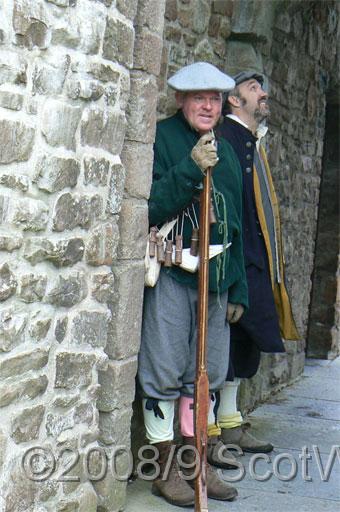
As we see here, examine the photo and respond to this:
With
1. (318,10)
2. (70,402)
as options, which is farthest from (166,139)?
(318,10)

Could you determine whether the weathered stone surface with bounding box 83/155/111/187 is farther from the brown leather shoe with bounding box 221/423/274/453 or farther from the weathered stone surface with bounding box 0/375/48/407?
the brown leather shoe with bounding box 221/423/274/453

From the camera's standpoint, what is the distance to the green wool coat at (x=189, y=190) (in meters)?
4.20

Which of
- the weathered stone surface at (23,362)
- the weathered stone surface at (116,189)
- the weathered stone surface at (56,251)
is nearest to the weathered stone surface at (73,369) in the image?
the weathered stone surface at (23,362)

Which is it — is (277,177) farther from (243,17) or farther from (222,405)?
(222,405)

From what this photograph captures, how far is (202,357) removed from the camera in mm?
4168

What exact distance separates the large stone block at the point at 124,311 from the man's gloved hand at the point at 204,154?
49cm

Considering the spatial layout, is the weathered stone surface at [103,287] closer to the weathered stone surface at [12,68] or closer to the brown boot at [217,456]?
the weathered stone surface at [12,68]

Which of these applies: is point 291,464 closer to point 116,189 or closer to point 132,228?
point 132,228

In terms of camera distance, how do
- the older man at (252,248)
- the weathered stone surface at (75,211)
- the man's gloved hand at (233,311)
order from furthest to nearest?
1. the older man at (252,248)
2. the man's gloved hand at (233,311)
3. the weathered stone surface at (75,211)

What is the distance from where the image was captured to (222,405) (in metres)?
5.27

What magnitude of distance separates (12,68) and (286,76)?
12.3 feet

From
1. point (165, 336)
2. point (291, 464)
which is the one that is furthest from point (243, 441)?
point (165, 336)

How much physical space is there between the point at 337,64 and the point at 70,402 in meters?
5.00

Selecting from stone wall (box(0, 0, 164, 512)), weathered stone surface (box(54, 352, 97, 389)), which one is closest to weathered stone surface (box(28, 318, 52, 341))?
stone wall (box(0, 0, 164, 512))
